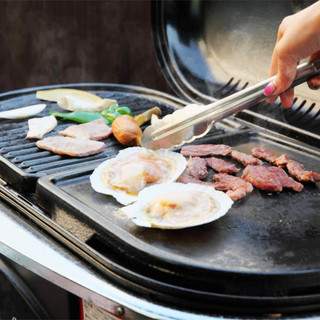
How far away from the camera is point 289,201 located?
1700mm

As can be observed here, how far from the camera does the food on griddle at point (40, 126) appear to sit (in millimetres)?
2309

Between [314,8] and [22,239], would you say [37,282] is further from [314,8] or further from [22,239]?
[314,8]

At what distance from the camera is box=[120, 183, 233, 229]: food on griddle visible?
4.73 ft

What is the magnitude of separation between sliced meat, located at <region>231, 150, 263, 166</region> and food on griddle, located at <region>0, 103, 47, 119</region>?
117 cm

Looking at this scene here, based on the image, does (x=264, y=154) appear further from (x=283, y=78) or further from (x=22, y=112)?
(x=22, y=112)

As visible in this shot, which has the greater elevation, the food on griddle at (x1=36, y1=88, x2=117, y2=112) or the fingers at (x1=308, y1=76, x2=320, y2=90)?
the fingers at (x1=308, y1=76, x2=320, y2=90)

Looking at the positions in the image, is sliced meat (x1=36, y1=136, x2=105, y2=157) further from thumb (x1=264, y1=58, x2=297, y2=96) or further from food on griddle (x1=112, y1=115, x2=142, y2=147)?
thumb (x1=264, y1=58, x2=297, y2=96)

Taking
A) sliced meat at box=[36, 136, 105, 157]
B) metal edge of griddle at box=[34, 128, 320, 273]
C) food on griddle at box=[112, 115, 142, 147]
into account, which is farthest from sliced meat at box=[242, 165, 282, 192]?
sliced meat at box=[36, 136, 105, 157]

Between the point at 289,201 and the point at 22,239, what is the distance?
950 millimetres

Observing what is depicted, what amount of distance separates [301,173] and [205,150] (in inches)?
17.6

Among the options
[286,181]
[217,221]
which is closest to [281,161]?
[286,181]

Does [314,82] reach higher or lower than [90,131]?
higher

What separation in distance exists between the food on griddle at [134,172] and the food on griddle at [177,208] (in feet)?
0.36

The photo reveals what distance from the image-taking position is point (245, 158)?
2023 millimetres
